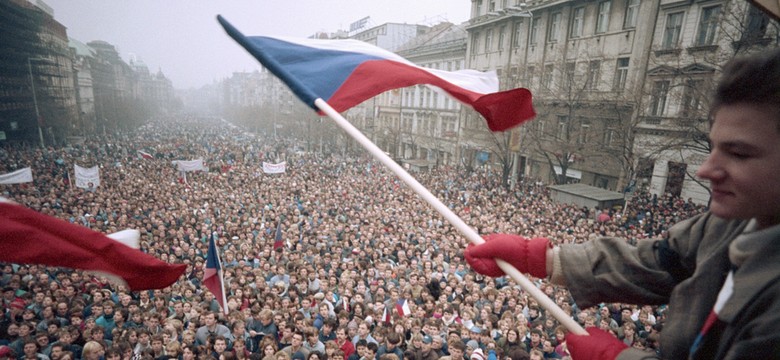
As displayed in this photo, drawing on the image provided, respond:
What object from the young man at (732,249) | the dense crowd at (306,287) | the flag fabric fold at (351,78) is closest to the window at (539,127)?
the dense crowd at (306,287)

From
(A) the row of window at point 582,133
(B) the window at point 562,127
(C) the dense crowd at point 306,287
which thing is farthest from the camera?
(B) the window at point 562,127

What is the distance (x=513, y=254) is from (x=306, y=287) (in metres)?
7.00

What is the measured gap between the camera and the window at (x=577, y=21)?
25.8 metres

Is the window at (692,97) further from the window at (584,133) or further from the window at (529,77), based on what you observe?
the window at (529,77)

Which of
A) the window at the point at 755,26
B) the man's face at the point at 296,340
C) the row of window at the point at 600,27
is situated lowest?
the man's face at the point at 296,340

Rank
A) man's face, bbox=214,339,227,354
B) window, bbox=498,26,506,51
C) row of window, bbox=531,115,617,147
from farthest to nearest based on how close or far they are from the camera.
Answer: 1. window, bbox=498,26,506,51
2. row of window, bbox=531,115,617,147
3. man's face, bbox=214,339,227,354

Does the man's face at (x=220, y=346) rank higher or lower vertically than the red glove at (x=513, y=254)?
lower

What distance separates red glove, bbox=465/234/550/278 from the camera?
1812 mm

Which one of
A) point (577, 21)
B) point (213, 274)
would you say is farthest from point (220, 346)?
point (577, 21)

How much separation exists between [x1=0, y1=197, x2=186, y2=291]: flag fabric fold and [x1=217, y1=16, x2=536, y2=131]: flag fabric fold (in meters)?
1.65

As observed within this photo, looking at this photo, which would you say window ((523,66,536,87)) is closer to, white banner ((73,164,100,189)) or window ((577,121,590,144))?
window ((577,121,590,144))

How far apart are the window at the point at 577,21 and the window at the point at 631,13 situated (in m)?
3.10

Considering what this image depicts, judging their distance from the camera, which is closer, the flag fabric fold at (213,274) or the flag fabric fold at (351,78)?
the flag fabric fold at (351,78)

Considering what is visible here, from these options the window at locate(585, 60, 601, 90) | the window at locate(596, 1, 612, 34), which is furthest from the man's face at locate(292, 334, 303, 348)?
the window at locate(596, 1, 612, 34)
